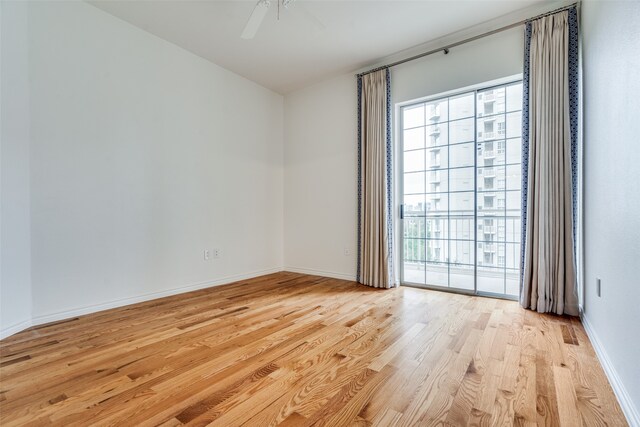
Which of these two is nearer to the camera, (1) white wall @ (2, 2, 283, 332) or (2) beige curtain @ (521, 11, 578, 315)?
(1) white wall @ (2, 2, 283, 332)

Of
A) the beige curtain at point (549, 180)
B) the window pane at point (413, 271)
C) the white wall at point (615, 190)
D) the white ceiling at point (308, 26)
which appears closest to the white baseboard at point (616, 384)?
the white wall at point (615, 190)

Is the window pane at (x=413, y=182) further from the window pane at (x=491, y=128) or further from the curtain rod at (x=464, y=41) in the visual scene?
the curtain rod at (x=464, y=41)

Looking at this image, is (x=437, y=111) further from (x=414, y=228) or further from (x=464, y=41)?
(x=414, y=228)

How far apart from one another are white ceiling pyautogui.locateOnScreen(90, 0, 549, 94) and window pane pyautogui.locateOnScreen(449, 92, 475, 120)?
72 centimetres

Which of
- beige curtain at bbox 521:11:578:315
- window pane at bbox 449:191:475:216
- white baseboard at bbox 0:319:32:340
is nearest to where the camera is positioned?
white baseboard at bbox 0:319:32:340

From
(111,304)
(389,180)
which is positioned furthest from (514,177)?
(111,304)

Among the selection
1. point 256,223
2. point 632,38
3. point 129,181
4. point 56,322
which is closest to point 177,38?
point 129,181

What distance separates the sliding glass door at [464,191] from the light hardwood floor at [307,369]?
0.67 meters

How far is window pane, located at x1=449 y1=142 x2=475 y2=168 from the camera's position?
3.36m

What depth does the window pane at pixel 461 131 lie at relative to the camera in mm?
3375

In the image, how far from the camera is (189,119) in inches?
141

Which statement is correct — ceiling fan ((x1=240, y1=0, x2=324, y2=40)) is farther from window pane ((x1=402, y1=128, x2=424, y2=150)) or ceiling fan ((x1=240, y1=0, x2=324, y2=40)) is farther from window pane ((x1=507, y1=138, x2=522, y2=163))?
window pane ((x1=507, y1=138, x2=522, y2=163))

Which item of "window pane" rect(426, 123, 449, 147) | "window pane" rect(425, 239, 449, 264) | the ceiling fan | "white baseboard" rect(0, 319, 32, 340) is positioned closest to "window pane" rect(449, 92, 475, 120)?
"window pane" rect(426, 123, 449, 147)

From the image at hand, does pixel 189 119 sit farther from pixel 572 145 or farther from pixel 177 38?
pixel 572 145
